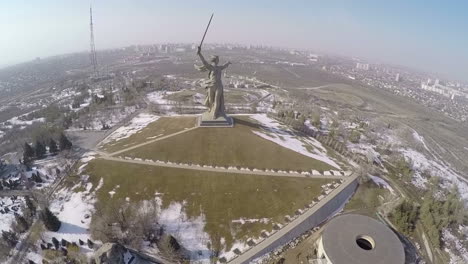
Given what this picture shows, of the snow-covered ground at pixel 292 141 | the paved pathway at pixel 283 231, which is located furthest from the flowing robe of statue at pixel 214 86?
the paved pathway at pixel 283 231

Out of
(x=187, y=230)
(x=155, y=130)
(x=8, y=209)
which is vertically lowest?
(x=8, y=209)

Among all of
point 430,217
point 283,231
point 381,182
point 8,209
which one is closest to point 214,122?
point 283,231

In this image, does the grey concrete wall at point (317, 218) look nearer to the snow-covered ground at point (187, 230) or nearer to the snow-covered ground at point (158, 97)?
the snow-covered ground at point (187, 230)

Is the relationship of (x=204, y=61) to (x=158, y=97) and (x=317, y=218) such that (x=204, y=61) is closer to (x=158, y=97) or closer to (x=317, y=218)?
(x=317, y=218)

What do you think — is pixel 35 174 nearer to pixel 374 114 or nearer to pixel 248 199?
pixel 248 199

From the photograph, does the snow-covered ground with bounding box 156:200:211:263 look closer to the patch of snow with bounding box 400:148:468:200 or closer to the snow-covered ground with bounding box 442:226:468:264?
the snow-covered ground with bounding box 442:226:468:264

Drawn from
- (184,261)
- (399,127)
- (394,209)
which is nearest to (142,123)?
(184,261)

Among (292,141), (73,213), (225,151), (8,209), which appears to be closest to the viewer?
(73,213)

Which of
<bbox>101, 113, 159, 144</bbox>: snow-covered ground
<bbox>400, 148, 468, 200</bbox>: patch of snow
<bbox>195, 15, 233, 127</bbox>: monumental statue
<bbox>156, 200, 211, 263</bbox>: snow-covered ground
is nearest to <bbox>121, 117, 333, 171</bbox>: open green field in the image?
<bbox>195, 15, 233, 127</bbox>: monumental statue
